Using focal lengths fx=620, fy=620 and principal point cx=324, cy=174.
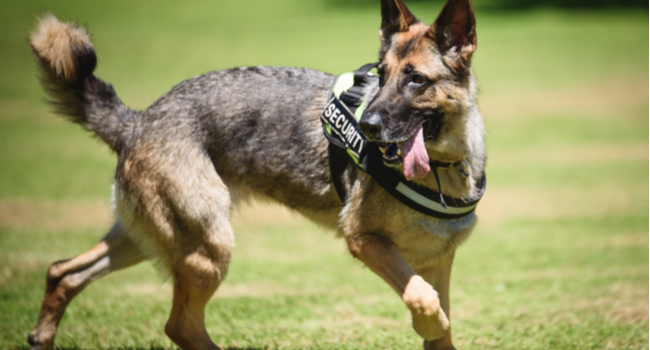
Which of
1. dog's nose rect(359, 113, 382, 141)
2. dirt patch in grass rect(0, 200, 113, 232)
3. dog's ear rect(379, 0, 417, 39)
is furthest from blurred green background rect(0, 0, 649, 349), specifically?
dog's ear rect(379, 0, 417, 39)

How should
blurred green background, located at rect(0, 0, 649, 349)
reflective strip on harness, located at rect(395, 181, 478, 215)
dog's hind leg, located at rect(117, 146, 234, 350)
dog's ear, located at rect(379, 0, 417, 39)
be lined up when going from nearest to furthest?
reflective strip on harness, located at rect(395, 181, 478, 215) < dog's ear, located at rect(379, 0, 417, 39) < dog's hind leg, located at rect(117, 146, 234, 350) < blurred green background, located at rect(0, 0, 649, 349)

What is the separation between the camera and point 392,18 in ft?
13.5

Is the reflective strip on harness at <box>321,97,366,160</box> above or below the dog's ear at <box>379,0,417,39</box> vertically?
below

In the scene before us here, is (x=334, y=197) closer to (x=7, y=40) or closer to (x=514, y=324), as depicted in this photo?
(x=514, y=324)

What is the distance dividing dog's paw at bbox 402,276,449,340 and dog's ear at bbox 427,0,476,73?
138 centimetres

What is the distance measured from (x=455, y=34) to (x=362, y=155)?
96 centimetres

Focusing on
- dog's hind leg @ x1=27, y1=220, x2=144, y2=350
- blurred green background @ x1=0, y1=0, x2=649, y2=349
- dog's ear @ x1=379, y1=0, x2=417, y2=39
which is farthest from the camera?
blurred green background @ x1=0, y1=0, x2=649, y2=349

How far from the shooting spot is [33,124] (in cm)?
1567

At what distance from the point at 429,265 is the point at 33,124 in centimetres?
1408

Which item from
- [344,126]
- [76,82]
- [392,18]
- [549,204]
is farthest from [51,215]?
[549,204]

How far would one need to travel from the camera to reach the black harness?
396 centimetres

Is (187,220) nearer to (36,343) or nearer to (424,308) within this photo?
→ (36,343)

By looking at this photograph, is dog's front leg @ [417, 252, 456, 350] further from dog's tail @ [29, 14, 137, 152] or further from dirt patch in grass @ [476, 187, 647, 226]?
dirt patch in grass @ [476, 187, 647, 226]

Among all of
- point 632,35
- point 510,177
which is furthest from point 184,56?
point 632,35
